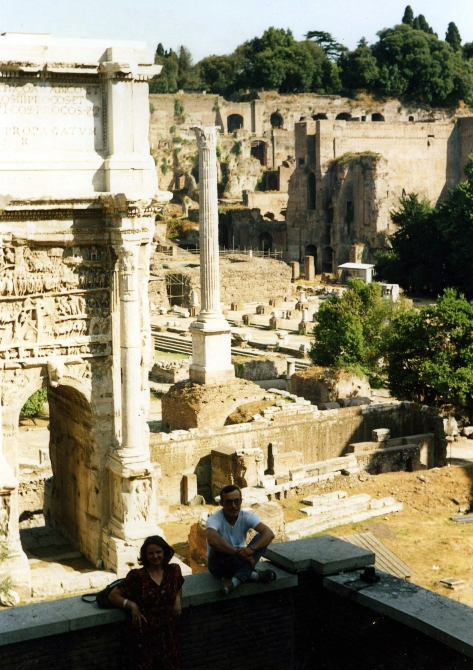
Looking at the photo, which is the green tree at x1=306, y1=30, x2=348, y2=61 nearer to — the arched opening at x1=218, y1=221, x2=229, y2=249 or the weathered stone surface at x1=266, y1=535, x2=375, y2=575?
the arched opening at x1=218, y1=221, x2=229, y2=249

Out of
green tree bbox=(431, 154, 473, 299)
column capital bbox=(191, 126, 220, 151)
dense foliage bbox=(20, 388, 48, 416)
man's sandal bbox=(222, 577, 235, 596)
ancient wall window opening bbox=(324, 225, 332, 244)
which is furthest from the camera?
ancient wall window opening bbox=(324, 225, 332, 244)

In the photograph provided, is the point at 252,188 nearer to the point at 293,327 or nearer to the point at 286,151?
the point at 286,151

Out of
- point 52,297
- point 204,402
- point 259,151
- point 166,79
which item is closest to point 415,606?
point 52,297

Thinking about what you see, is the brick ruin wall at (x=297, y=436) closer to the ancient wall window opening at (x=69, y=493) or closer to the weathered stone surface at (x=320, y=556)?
the ancient wall window opening at (x=69, y=493)

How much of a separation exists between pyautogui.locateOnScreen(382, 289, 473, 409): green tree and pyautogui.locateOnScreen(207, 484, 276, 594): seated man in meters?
17.1

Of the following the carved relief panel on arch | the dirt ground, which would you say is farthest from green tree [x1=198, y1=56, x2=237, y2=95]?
the carved relief panel on arch

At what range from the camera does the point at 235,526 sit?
750cm

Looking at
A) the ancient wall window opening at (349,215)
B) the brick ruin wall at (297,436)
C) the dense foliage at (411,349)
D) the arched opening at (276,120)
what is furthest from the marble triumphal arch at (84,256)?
the arched opening at (276,120)

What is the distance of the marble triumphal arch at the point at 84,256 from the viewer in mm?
12234

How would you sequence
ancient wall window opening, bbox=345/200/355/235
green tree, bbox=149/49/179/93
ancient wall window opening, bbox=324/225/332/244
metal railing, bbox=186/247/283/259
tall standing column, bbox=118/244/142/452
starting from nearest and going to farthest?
1. tall standing column, bbox=118/244/142/452
2. metal railing, bbox=186/247/283/259
3. ancient wall window opening, bbox=345/200/355/235
4. ancient wall window opening, bbox=324/225/332/244
5. green tree, bbox=149/49/179/93

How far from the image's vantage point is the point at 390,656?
21.7 feet

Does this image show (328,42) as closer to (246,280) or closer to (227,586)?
(246,280)

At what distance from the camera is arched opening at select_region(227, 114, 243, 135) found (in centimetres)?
7625

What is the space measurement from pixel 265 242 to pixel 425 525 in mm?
45359
